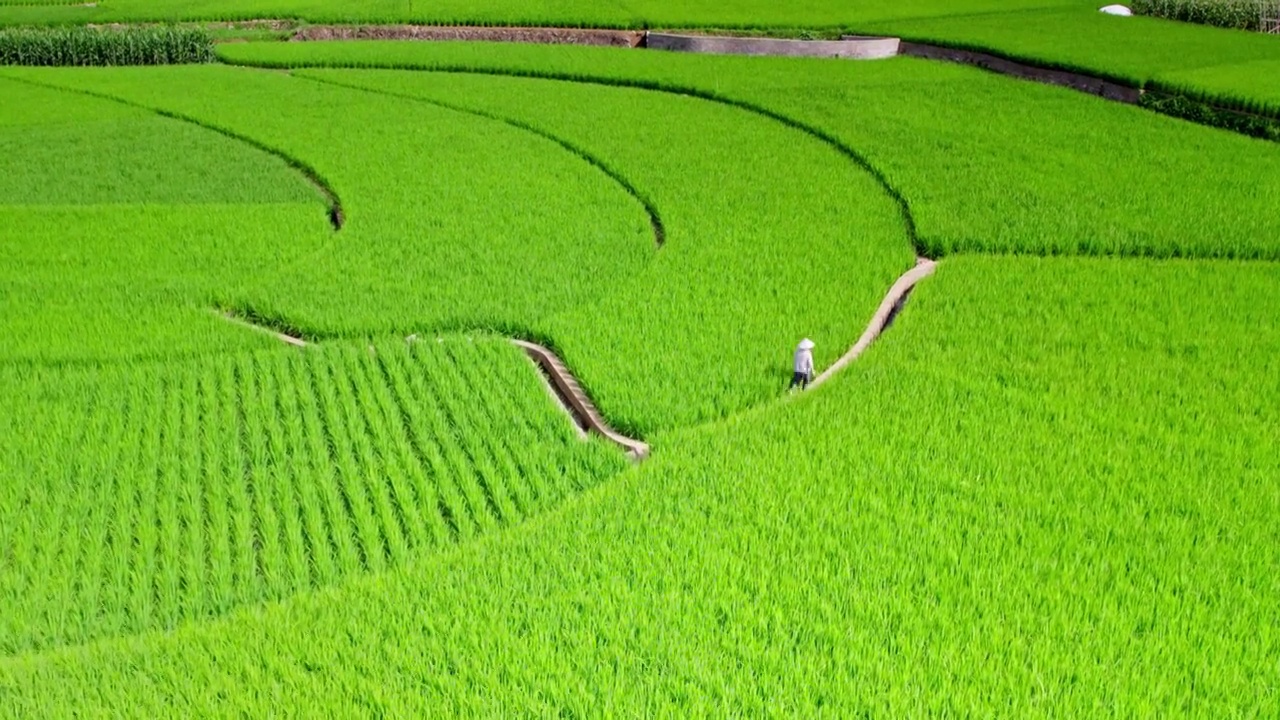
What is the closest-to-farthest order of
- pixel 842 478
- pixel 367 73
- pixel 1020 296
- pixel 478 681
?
pixel 478 681 → pixel 842 478 → pixel 1020 296 → pixel 367 73

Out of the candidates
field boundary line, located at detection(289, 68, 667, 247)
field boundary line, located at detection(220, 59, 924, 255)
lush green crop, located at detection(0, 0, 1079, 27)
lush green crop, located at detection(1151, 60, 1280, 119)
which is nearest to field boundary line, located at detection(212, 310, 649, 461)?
field boundary line, located at detection(289, 68, 667, 247)

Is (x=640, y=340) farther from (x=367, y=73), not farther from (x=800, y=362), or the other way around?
(x=367, y=73)

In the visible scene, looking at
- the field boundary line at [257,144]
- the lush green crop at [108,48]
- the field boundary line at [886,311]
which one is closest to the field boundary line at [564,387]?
the field boundary line at [886,311]

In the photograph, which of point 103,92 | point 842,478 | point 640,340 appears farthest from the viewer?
point 103,92

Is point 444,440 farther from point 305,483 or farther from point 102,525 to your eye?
point 102,525

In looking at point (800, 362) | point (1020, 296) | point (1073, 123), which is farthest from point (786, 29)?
point (800, 362)

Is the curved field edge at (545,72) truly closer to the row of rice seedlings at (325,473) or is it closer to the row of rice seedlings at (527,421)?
the row of rice seedlings at (527,421)
